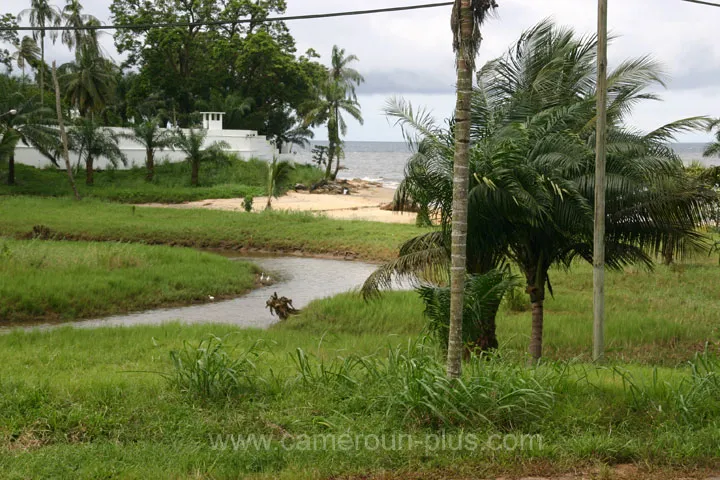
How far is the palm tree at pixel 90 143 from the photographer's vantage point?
135 ft

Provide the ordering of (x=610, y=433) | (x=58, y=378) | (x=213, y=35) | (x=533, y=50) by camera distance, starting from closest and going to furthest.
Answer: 1. (x=610, y=433)
2. (x=58, y=378)
3. (x=533, y=50)
4. (x=213, y=35)

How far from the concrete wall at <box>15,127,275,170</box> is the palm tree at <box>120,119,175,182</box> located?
331cm

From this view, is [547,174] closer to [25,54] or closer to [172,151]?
[172,151]

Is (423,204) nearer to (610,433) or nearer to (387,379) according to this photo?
(387,379)

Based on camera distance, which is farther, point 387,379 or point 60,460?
point 387,379

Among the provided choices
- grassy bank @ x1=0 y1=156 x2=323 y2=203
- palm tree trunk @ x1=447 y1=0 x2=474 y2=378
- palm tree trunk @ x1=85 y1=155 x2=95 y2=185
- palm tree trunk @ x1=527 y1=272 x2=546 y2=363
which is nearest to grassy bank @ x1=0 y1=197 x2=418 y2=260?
grassy bank @ x1=0 y1=156 x2=323 y2=203

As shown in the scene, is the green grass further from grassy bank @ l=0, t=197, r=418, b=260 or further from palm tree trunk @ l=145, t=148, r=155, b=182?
palm tree trunk @ l=145, t=148, r=155, b=182

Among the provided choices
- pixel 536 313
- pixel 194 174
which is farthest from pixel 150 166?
pixel 536 313

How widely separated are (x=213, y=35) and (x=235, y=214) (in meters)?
27.4

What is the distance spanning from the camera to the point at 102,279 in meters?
17.4

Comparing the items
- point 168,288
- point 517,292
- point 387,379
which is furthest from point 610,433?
point 168,288

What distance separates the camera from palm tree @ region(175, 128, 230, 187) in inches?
1641

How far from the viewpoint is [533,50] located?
11797mm

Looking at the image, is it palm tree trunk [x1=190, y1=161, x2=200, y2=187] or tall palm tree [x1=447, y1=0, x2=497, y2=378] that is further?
palm tree trunk [x1=190, y1=161, x2=200, y2=187]
